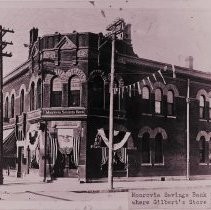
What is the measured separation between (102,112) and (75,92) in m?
1.43

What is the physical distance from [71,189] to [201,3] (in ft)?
26.2

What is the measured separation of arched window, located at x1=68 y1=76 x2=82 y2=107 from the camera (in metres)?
20.2

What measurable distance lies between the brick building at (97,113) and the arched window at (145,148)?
0.05m

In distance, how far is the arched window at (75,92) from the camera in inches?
795

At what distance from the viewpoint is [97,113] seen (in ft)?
66.3

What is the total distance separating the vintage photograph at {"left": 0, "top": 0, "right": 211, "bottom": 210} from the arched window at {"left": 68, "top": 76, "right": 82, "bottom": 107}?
0.14 feet

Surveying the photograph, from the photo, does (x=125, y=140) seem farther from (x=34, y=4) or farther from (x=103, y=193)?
(x=34, y=4)

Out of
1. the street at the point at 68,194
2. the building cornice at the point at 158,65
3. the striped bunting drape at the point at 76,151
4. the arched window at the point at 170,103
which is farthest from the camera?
the arched window at the point at 170,103

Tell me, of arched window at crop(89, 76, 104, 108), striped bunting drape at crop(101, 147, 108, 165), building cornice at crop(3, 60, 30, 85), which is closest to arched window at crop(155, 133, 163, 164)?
striped bunting drape at crop(101, 147, 108, 165)

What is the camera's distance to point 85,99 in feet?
65.6

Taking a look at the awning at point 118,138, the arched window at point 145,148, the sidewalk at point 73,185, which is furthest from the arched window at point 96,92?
the sidewalk at point 73,185

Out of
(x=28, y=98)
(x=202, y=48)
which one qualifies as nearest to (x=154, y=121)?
(x=28, y=98)

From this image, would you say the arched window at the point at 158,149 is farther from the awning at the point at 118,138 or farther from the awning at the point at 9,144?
the awning at the point at 9,144

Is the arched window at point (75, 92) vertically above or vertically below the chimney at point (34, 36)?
below
